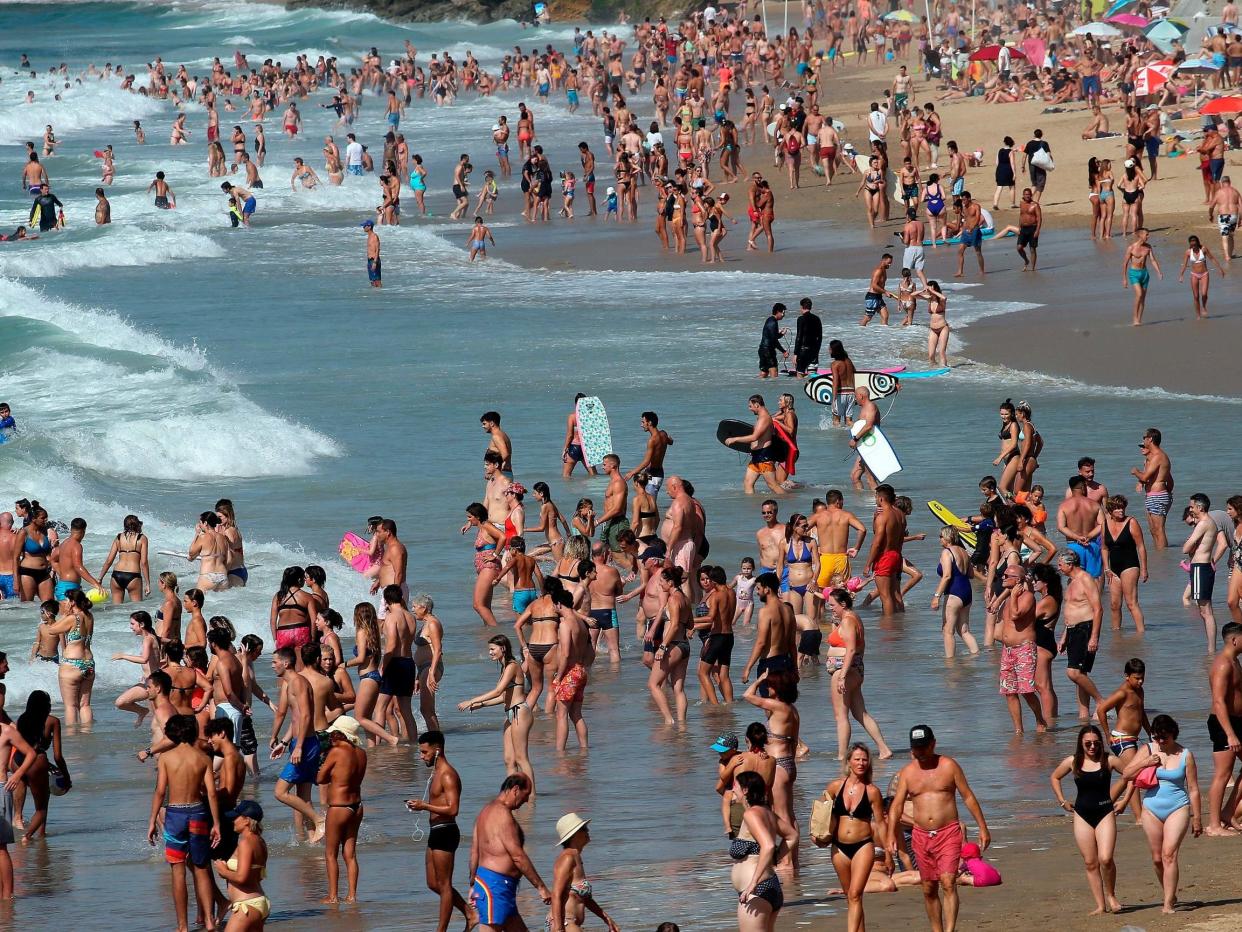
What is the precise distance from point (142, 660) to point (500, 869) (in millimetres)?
5604

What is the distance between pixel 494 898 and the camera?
326 inches

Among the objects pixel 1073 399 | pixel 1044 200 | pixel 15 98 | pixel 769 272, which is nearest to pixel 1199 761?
pixel 1073 399

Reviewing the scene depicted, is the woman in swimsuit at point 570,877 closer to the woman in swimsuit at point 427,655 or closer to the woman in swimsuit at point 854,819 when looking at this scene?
the woman in swimsuit at point 854,819

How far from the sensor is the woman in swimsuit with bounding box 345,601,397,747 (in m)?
12.2

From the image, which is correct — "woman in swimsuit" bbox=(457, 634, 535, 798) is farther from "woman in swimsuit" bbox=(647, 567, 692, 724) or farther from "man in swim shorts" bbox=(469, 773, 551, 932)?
"man in swim shorts" bbox=(469, 773, 551, 932)

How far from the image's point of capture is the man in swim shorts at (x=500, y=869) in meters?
8.27

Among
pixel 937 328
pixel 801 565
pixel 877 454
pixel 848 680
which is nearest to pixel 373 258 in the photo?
pixel 937 328

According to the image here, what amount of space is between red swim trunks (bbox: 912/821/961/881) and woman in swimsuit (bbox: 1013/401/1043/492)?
934cm

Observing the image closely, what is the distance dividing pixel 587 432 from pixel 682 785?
877 cm

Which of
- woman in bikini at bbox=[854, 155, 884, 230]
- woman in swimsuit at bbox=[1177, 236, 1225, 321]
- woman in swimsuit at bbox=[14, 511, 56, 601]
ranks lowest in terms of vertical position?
woman in swimsuit at bbox=[14, 511, 56, 601]

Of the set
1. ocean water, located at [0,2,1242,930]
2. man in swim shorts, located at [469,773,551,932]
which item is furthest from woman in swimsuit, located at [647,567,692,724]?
man in swim shorts, located at [469,773,551,932]

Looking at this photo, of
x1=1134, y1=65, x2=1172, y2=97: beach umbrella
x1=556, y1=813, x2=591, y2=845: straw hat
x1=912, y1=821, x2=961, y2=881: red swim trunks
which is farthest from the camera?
x1=1134, y1=65, x2=1172, y2=97: beach umbrella

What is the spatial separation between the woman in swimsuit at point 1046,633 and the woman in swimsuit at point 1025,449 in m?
5.36

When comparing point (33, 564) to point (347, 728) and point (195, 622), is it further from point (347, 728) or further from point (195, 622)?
point (347, 728)
